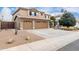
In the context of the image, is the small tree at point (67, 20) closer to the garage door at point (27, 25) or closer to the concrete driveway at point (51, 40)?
the concrete driveway at point (51, 40)

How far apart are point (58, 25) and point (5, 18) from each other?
722 mm

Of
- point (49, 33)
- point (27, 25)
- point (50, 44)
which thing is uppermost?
point (27, 25)

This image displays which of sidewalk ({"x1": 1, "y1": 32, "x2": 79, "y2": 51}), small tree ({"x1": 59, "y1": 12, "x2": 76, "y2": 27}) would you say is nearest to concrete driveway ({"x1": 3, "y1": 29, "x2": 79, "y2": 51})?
sidewalk ({"x1": 1, "y1": 32, "x2": 79, "y2": 51})

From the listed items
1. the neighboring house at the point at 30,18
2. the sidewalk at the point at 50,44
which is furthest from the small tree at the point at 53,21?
the sidewalk at the point at 50,44

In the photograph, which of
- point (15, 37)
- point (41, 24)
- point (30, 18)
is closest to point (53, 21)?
point (41, 24)

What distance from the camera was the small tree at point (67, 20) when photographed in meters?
2.26

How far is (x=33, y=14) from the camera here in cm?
229

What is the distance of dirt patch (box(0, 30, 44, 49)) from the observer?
7.09 ft

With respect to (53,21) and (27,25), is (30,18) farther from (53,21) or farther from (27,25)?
(53,21)

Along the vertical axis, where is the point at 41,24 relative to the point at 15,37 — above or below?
above

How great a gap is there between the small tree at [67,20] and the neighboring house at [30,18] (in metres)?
0.20

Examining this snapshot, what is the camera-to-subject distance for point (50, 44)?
2207mm

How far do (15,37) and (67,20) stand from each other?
28.7 inches
